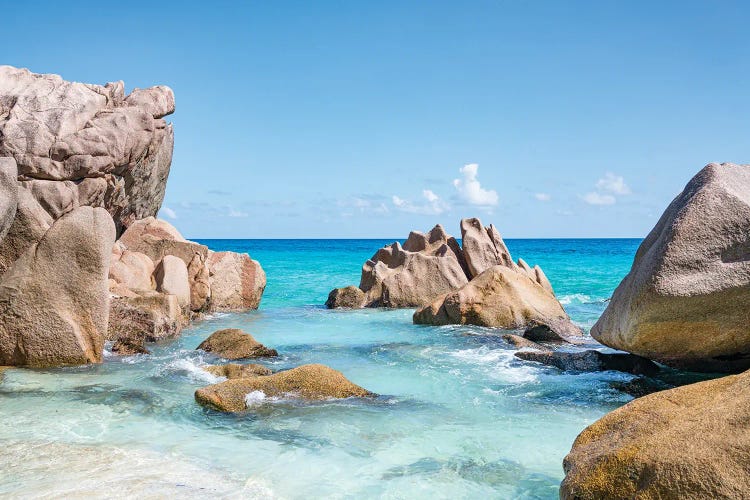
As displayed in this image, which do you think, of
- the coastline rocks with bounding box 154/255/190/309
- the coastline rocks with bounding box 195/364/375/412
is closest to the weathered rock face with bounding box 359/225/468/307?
the coastline rocks with bounding box 154/255/190/309

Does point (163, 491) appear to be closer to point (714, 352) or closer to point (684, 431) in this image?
point (684, 431)

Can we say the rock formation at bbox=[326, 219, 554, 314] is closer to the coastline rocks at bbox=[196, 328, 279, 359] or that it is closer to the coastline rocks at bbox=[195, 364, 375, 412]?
the coastline rocks at bbox=[196, 328, 279, 359]

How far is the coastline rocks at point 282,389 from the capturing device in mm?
8578

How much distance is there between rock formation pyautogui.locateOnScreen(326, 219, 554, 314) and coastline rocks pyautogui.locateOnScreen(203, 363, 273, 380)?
13.2 meters

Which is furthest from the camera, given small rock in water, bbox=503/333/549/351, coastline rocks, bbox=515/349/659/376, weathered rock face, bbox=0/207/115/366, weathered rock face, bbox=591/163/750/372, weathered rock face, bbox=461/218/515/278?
weathered rock face, bbox=461/218/515/278

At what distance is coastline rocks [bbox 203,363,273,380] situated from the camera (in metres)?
10.2

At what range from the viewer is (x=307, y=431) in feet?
25.3

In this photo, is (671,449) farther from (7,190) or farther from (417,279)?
(417,279)

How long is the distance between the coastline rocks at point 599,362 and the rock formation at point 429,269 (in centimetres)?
1071

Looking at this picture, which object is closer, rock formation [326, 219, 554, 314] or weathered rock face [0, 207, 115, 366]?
weathered rock face [0, 207, 115, 366]

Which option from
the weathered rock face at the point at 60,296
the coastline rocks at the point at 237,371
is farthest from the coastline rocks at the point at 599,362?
the weathered rock face at the point at 60,296

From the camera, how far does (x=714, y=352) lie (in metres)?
8.74

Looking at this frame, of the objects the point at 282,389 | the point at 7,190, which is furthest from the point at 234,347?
the point at 7,190

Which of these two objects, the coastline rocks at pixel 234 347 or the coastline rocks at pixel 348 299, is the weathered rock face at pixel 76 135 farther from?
the coastline rocks at pixel 348 299
